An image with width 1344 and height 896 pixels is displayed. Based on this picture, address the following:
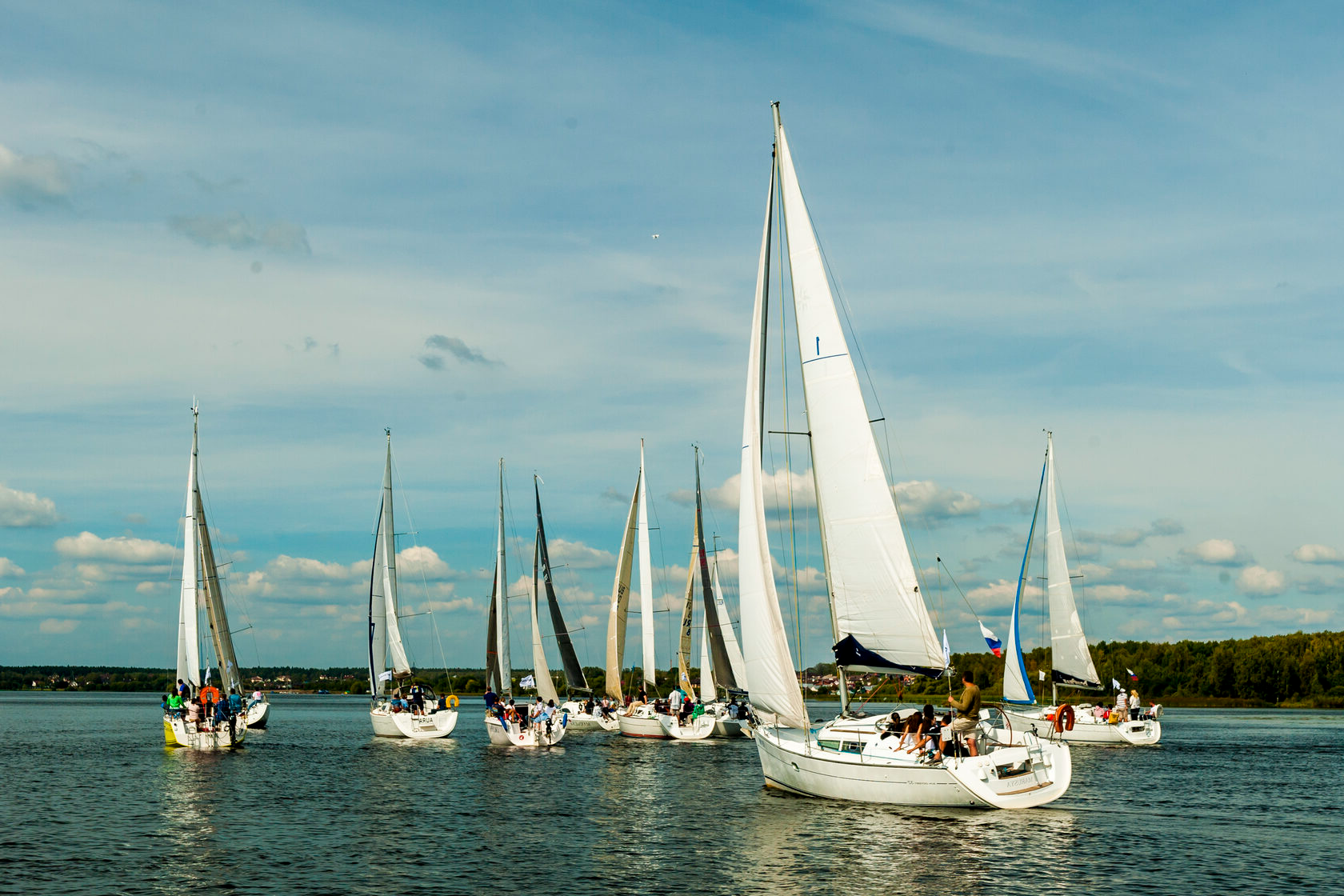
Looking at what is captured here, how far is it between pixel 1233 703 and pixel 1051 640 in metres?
81.6

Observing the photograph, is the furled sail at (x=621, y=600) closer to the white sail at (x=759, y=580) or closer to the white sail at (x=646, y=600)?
the white sail at (x=646, y=600)

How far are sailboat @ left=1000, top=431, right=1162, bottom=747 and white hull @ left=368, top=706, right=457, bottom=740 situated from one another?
1171 inches

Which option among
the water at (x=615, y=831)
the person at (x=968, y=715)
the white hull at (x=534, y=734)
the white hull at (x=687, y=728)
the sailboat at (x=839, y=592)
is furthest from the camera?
the white hull at (x=687, y=728)

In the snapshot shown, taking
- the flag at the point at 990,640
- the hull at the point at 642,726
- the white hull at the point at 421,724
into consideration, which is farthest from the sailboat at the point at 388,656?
the flag at the point at 990,640

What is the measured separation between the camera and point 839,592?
1152 inches

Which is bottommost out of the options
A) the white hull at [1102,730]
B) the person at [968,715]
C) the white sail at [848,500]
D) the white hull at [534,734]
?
the white hull at [1102,730]

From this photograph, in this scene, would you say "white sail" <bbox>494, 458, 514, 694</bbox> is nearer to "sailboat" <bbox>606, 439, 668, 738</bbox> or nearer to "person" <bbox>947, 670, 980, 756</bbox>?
"sailboat" <bbox>606, 439, 668, 738</bbox>

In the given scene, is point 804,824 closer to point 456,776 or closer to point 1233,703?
point 456,776

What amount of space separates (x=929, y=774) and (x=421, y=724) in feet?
132

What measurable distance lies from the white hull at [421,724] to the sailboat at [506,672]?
2.16 metres

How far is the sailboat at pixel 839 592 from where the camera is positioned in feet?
90.0

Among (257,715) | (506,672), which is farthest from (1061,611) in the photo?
(257,715)

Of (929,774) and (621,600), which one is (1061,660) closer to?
(621,600)

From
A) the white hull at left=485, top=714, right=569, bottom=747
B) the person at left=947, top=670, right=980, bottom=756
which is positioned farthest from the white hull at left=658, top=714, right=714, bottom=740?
the person at left=947, top=670, right=980, bottom=756
